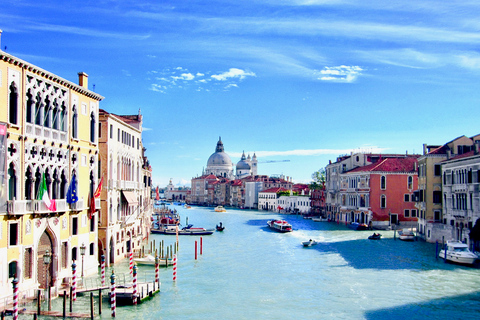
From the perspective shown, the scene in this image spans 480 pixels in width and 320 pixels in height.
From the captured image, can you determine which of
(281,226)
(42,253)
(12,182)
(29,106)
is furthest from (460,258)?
(281,226)

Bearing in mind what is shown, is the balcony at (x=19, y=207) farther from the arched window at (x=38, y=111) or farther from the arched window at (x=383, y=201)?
the arched window at (x=383, y=201)

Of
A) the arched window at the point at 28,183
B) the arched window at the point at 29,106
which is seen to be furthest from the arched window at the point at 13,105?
the arched window at the point at 28,183

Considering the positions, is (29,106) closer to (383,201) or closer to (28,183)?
(28,183)

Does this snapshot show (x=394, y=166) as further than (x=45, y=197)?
Yes

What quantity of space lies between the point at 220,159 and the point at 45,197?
439 ft

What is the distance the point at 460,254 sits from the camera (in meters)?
22.6

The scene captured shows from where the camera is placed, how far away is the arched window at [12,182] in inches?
541

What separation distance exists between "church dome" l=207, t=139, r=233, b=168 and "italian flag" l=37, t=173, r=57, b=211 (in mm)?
132766

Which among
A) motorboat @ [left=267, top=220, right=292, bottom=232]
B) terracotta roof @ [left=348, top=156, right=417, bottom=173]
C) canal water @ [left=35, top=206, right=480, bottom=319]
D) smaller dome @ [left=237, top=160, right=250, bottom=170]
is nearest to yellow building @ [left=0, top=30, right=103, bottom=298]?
canal water @ [left=35, top=206, right=480, bottom=319]

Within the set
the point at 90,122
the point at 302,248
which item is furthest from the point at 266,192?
the point at 90,122

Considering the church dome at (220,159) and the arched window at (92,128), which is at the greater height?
the church dome at (220,159)

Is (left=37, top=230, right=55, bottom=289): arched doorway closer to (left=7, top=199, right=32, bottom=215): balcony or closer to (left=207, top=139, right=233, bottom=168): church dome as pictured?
(left=7, top=199, right=32, bottom=215): balcony

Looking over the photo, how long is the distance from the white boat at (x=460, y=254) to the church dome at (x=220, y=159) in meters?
126

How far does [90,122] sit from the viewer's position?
18.5m
